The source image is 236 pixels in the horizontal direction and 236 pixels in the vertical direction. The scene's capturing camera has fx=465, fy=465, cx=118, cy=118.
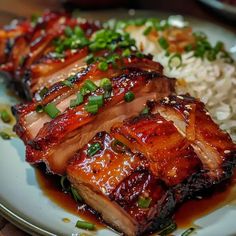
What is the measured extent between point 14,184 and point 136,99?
1.20 meters

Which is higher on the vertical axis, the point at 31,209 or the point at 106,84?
the point at 106,84

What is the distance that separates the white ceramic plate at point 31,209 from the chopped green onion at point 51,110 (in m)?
0.53

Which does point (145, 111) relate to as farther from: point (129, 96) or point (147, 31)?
point (147, 31)

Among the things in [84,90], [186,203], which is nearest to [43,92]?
[84,90]

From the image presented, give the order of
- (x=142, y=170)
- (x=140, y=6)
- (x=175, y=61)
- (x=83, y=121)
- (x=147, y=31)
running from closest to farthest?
(x=142, y=170), (x=83, y=121), (x=175, y=61), (x=147, y=31), (x=140, y=6)

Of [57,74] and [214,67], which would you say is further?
[214,67]

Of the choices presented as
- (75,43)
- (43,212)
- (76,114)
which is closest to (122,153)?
(76,114)

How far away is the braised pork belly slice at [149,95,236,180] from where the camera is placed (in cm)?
340

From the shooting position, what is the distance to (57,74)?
4.40 m

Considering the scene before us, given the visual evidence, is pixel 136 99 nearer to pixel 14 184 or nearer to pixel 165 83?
pixel 165 83

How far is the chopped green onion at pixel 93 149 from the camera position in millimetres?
3441

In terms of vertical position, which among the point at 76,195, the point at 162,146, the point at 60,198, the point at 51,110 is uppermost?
the point at 162,146

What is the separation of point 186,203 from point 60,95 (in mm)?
1337

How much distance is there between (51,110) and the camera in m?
3.76
